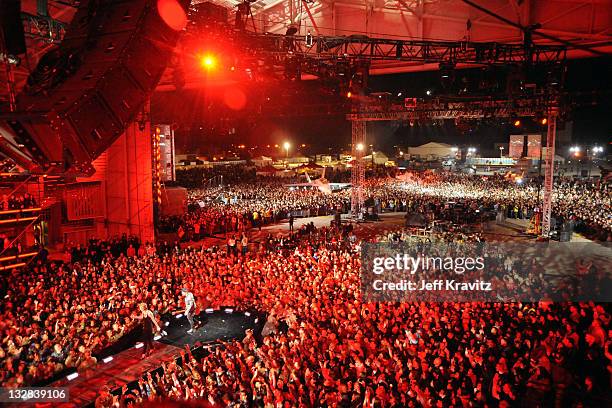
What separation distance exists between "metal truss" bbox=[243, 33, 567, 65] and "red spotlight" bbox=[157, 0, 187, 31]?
8.48 m

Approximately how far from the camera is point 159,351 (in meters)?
9.73

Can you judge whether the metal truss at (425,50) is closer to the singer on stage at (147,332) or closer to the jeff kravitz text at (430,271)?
the jeff kravitz text at (430,271)

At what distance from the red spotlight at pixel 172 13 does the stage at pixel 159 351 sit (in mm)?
6813

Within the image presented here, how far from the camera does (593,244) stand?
17.0 m

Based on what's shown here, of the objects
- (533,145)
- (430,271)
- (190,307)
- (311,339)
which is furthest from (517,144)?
(311,339)

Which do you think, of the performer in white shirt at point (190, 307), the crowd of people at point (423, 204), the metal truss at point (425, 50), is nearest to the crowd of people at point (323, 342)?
the performer in white shirt at point (190, 307)

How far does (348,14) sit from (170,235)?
13188mm

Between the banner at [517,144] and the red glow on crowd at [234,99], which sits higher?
the red glow on crowd at [234,99]

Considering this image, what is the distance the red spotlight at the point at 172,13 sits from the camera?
3.86 m

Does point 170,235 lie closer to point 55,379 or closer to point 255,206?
point 255,206

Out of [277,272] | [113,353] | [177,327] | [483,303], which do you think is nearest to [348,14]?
[277,272]

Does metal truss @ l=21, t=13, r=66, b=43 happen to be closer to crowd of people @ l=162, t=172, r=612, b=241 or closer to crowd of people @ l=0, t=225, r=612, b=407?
crowd of people @ l=0, t=225, r=612, b=407

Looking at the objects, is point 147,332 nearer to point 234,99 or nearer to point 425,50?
point 425,50

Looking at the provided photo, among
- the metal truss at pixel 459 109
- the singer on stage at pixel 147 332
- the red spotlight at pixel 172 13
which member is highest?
the metal truss at pixel 459 109
